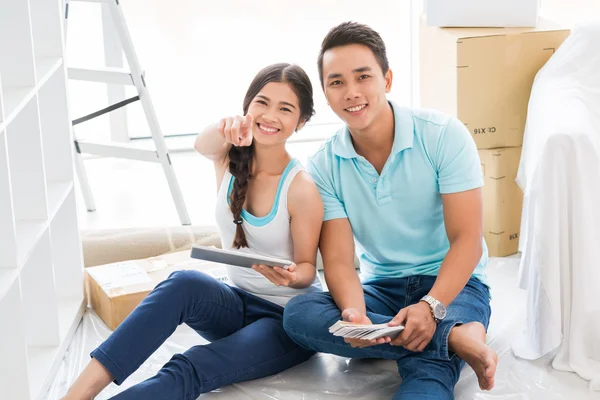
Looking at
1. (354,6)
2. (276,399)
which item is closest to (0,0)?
(276,399)

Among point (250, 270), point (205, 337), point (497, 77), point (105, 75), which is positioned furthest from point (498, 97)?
point (105, 75)

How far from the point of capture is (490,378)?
1722 millimetres

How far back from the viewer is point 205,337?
2047mm

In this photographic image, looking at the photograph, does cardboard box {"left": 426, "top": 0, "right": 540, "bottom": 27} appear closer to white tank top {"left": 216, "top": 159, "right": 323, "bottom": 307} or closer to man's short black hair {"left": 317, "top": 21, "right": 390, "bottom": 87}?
man's short black hair {"left": 317, "top": 21, "right": 390, "bottom": 87}

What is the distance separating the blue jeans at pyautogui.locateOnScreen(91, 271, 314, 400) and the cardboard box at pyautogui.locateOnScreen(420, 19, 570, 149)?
3.37 ft

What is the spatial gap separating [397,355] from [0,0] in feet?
3.69

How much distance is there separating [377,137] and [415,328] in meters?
0.48

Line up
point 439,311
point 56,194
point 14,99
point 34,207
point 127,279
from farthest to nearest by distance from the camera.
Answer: point 127,279 → point 56,194 → point 34,207 → point 439,311 → point 14,99

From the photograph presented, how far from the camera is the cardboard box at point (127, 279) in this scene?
88.7 inches

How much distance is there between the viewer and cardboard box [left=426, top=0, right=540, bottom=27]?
2.74 m

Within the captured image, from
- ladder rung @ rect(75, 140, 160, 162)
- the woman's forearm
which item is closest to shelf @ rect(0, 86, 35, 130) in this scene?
the woman's forearm

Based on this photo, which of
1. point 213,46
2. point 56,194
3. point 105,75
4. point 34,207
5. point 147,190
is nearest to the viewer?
point 34,207

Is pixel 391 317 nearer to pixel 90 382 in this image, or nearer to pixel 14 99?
pixel 90 382

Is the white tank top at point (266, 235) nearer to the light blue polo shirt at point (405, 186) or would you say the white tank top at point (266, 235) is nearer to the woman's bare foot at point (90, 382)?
the light blue polo shirt at point (405, 186)
